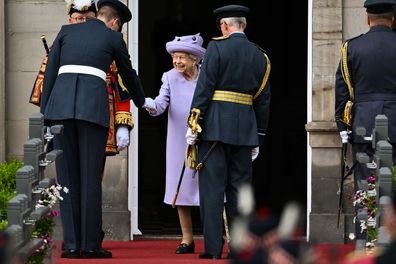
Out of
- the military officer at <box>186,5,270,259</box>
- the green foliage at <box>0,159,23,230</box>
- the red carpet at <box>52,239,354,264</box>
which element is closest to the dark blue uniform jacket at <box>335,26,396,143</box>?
the military officer at <box>186,5,270,259</box>

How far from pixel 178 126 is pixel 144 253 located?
40.3 inches

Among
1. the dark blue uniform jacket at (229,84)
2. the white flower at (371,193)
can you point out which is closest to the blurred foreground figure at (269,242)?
the white flower at (371,193)

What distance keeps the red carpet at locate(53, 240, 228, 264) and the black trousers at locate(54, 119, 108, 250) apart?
0.59 ft

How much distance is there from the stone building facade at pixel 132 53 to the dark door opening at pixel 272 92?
1159 mm

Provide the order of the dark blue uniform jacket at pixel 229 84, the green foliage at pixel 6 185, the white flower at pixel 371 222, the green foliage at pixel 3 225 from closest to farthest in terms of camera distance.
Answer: the green foliage at pixel 3 225
the green foliage at pixel 6 185
the white flower at pixel 371 222
the dark blue uniform jacket at pixel 229 84

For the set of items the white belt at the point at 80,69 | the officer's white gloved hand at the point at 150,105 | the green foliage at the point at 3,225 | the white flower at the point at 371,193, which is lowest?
the green foliage at the point at 3,225

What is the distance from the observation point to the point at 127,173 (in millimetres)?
12016

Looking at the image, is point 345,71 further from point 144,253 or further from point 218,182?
point 144,253

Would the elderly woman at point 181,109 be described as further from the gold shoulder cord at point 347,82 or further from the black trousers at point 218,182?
the gold shoulder cord at point 347,82

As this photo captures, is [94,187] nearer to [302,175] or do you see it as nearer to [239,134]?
[239,134]

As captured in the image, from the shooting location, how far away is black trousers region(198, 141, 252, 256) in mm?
9758

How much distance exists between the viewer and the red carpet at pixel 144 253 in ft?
31.1

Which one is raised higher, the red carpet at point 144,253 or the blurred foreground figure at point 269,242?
the blurred foreground figure at point 269,242

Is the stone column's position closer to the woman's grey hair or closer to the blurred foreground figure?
the woman's grey hair
